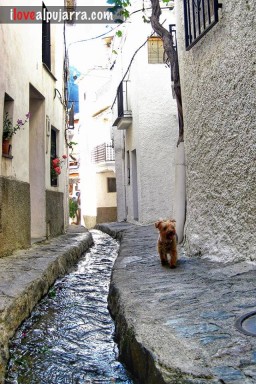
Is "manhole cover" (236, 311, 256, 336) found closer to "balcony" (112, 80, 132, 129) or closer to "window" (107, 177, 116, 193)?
"balcony" (112, 80, 132, 129)

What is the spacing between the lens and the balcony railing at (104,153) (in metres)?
27.3

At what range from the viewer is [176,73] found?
7.74 metres

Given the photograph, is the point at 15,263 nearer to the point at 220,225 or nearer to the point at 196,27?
the point at 220,225

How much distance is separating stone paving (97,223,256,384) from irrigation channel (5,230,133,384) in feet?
0.46

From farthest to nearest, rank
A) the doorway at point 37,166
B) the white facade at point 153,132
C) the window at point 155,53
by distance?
the window at point 155,53
the white facade at point 153,132
the doorway at point 37,166

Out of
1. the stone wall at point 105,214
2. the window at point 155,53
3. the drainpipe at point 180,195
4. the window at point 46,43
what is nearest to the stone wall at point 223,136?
the drainpipe at point 180,195

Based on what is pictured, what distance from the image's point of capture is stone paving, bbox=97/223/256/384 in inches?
81.0

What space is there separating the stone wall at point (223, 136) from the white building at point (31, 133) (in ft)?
9.23

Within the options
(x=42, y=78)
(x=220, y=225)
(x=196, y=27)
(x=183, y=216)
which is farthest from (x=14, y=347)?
(x=42, y=78)

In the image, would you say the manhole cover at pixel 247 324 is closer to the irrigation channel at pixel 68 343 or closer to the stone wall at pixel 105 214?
the irrigation channel at pixel 68 343

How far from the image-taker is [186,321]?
9.37ft

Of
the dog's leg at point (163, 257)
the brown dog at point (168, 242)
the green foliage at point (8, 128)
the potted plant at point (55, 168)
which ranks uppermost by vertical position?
the green foliage at point (8, 128)

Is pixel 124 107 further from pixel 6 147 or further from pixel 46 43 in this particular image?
pixel 6 147

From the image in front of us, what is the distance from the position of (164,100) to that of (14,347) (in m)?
11.5
